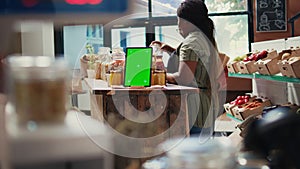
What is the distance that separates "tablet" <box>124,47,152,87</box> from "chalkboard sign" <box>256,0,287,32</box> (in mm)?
4765

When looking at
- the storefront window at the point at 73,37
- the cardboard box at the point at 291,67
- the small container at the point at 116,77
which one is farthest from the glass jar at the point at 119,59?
the storefront window at the point at 73,37

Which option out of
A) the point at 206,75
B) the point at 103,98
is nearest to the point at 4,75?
the point at 103,98

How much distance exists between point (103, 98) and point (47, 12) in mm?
1357

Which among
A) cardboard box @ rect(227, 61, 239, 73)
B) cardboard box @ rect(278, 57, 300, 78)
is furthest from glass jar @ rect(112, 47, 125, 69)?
cardboard box @ rect(227, 61, 239, 73)

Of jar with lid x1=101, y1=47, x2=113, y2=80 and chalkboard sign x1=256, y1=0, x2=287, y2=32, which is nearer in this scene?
jar with lid x1=101, y1=47, x2=113, y2=80

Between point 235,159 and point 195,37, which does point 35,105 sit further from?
point 195,37

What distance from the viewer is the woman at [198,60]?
2.12 metres

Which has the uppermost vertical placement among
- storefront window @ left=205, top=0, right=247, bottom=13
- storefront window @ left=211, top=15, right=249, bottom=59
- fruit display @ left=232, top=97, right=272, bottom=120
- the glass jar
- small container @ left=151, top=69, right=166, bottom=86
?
storefront window @ left=205, top=0, right=247, bottom=13

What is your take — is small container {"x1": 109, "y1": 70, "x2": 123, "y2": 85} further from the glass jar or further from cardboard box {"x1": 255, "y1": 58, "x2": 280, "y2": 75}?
cardboard box {"x1": 255, "y1": 58, "x2": 280, "y2": 75}

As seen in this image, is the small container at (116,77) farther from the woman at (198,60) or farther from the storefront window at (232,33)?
the storefront window at (232,33)

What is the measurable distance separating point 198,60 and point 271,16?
4.63 m

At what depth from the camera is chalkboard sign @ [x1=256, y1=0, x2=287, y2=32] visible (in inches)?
253

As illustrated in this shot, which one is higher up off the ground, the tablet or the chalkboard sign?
the chalkboard sign

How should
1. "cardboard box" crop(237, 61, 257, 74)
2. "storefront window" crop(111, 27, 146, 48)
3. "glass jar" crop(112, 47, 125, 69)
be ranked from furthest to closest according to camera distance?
"cardboard box" crop(237, 61, 257, 74), "glass jar" crop(112, 47, 125, 69), "storefront window" crop(111, 27, 146, 48)
